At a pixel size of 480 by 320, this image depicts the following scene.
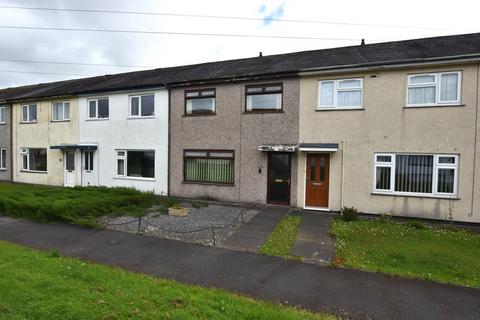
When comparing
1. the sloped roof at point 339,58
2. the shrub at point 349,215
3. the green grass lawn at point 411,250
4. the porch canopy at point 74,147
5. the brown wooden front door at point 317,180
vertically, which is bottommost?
the green grass lawn at point 411,250

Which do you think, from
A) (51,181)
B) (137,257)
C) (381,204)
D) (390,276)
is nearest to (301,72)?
(381,204)

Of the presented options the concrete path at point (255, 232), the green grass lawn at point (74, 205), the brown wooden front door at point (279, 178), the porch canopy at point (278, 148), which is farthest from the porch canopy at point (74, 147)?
the concrete path at point (255, 232)

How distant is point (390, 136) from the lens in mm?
9883

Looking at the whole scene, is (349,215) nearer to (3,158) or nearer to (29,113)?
(29,113)

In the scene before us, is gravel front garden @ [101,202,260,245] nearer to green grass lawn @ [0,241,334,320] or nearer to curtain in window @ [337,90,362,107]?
green grass lawn @ [0,241,334,320]

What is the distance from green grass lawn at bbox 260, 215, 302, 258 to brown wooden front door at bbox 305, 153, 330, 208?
1.64 m

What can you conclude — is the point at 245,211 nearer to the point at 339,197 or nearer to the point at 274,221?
the point at 274,221

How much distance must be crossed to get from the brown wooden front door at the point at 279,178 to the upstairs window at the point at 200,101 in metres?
3.65

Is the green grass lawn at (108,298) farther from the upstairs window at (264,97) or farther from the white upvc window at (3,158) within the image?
the white upvc window at (3,158)

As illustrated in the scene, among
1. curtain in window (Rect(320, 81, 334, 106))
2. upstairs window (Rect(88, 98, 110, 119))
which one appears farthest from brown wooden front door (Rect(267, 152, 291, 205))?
upstairs window (Rect(88, 98, 110, 119))

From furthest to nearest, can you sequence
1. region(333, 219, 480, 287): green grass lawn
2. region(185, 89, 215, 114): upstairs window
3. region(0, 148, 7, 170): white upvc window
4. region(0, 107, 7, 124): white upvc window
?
region(0, 148, 7, 170): white upvc window, region(0, 107, 7, 124): white upvc window, region(185, 89, 215, 114): upstairs window, region(333, 219, 480, 287): green grass lawn

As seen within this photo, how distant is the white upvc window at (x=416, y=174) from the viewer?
365 inches

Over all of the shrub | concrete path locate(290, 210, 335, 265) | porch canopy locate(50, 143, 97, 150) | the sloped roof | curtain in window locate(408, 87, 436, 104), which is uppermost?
the sloped roof

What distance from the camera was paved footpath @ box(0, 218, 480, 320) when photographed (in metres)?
4.19
